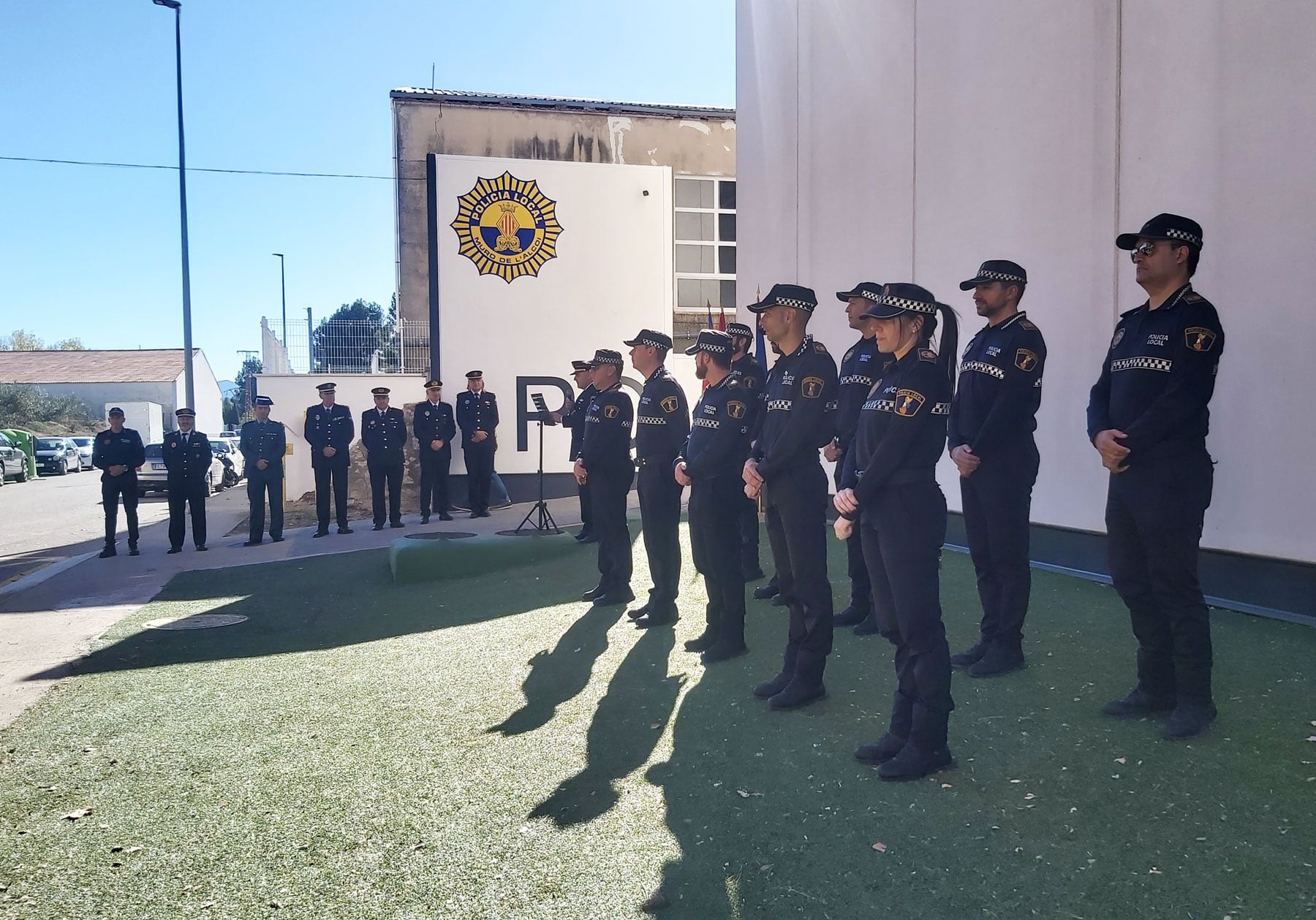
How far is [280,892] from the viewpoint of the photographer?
2717mm

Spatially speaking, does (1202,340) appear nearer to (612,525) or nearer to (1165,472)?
(1165,472)

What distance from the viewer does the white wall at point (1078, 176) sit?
16.1ft

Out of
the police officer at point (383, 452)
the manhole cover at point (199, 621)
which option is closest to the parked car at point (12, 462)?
the police officer at point (383, 452)

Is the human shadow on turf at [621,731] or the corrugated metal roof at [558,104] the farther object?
the corrugated metal roof at [558,104]

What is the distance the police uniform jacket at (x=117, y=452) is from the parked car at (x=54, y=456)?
75.1 feet

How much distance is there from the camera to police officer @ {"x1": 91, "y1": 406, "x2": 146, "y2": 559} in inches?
430

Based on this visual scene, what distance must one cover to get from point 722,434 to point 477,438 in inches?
319

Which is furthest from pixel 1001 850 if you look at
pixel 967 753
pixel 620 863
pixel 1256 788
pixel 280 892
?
pixel 280 892

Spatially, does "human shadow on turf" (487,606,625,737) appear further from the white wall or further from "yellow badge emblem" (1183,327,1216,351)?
the white wall

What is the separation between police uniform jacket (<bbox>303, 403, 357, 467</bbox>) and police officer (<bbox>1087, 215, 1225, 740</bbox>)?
10.2 metres

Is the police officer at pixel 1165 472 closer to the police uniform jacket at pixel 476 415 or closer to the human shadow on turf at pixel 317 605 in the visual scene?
the human shadow on turf at pixel 317 605

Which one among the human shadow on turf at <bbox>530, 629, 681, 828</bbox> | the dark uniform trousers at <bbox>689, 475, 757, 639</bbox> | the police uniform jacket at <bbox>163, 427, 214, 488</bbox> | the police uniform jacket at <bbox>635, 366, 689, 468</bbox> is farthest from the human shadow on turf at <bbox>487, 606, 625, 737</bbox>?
the police uniform jacket at <bbox>163, 427, 214, 488</bbox>

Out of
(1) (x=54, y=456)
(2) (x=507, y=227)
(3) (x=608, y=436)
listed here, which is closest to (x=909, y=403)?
(3) (x=608, y=436)

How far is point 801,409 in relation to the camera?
4.09 metres
